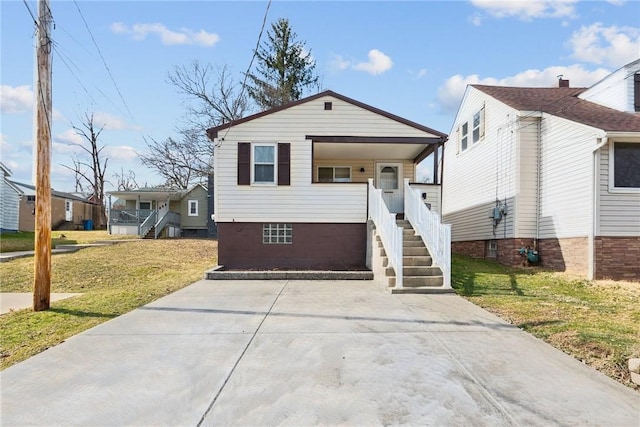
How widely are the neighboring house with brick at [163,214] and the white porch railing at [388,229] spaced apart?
18.0m

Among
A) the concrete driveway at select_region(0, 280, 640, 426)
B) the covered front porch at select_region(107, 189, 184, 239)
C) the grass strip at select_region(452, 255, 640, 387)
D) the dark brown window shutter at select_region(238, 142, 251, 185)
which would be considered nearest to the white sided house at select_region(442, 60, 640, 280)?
the grass strip at select_region(452, 255, 640, 387)

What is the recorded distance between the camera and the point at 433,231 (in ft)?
30.6

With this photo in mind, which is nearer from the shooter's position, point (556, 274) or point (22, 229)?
point (556, 274)

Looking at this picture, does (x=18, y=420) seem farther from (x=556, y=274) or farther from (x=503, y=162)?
(x=503, y=162)

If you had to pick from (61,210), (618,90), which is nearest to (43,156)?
(618,90)

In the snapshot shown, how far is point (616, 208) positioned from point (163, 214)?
81.3 ft

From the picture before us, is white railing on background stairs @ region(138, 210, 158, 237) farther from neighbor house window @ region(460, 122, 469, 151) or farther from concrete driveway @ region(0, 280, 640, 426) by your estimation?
concrete driveway @ region(0, 280, 640, 426)

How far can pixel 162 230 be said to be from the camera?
28016 millimetres

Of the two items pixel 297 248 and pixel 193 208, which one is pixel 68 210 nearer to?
pixel 193 208

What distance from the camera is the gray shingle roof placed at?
1071cm

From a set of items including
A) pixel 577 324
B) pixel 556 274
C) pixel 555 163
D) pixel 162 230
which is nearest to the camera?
pixel 577 324

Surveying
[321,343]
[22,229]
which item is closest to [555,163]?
[321,343]

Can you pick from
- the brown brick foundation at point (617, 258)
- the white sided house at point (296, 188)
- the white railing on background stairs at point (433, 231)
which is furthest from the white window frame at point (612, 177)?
the white railing on background stairs at point (433, 231)

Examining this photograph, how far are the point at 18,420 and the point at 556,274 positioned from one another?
1139 cm
